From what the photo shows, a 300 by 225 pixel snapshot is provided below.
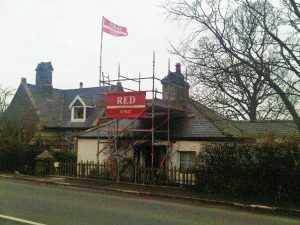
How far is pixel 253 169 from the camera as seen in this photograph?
17.0 m

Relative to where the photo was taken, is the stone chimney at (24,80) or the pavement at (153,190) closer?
the pavement at (153,190)

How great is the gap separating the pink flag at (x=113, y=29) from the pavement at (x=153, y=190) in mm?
9457

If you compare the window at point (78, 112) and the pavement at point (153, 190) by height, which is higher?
the window at point (78, 112)

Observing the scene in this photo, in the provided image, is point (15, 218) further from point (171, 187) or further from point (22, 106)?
point (22, 106)

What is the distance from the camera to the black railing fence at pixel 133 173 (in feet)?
63.9

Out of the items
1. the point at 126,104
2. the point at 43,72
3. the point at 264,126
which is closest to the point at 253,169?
the point at 126,104

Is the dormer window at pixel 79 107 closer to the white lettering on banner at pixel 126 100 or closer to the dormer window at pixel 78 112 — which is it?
the dormer window at pixel 78 112

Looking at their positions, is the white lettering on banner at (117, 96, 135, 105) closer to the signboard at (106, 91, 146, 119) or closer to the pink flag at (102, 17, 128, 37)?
the signboard at (106, 91, 146, 119)

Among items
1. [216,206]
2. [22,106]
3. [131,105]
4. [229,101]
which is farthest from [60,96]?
[216,206]

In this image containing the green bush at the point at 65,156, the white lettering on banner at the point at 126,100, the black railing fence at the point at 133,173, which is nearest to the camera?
the black railing fence at the point at 133,173

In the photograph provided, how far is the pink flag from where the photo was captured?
25453mm

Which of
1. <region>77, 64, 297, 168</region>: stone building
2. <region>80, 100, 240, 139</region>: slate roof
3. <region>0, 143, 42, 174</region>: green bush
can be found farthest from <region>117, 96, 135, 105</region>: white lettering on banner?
<region>0, 143, 42, 174</region>: green bush

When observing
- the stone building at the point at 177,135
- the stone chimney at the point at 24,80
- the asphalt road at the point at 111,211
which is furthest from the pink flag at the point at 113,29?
the stone chimney at the point at 24,80

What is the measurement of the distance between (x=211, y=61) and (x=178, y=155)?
5623mm
